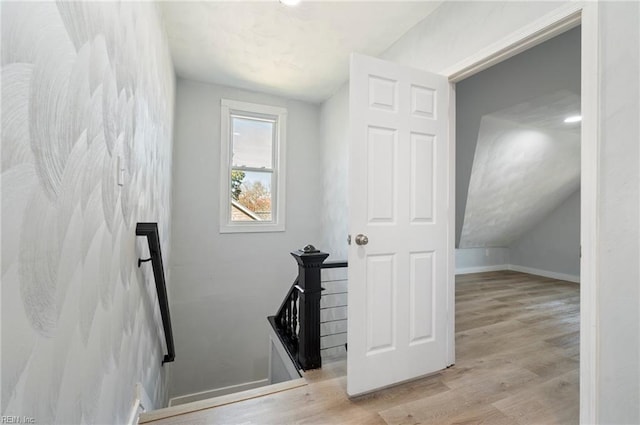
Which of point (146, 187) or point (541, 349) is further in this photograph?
point (541, 349)

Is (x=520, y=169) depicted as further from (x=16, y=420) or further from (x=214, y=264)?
(x=16, y=420)

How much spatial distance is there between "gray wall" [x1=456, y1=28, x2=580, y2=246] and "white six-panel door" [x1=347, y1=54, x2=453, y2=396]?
123cm

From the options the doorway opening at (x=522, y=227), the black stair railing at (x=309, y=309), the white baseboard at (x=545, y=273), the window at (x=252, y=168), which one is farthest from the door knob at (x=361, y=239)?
the white baseboard at (x=545, y=273)

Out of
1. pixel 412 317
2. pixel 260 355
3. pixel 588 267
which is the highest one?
pixel 588 267

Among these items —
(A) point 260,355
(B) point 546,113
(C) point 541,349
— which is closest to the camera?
(C) point 541,349

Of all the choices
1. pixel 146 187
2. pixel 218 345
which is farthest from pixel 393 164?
pixel 218 345

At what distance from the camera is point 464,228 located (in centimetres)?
502

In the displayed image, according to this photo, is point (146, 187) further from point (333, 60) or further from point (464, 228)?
point (464, 228)

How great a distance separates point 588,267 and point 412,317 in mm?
965

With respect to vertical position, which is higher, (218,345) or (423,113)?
(423,113)

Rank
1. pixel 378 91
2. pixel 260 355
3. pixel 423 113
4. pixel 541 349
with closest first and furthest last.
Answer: pixel 378 91
pixel 423 113
pixel 541 349
pixel 260 355

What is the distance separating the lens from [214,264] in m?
3.69

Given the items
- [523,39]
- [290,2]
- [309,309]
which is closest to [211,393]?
[309,309]

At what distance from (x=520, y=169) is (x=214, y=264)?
189 inches
